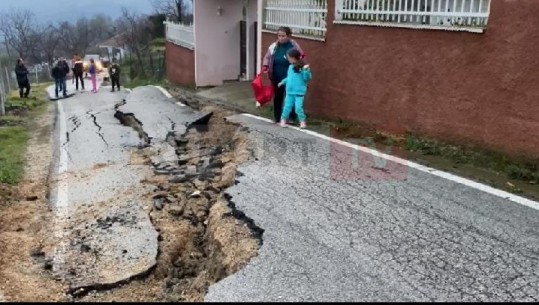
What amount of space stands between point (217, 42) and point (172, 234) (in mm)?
13633

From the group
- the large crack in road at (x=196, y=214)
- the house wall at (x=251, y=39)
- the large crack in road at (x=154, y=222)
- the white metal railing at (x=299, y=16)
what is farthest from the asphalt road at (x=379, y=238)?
the house wall at (x=251, y=39)

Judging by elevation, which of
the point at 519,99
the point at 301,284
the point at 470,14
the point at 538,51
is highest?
the point at 470,14

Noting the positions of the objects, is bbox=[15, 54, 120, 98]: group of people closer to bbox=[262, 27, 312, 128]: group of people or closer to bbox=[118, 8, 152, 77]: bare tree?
bbox=[262, 27, 312, 128]: group of people

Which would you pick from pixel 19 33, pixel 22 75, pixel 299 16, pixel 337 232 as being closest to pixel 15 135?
pixel 299 16

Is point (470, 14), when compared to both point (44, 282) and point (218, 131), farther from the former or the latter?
point (44, 282)

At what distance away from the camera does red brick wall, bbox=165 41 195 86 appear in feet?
60.5

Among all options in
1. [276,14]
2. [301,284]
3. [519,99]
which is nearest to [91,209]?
[301,284]

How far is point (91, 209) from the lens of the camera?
18.1 feet

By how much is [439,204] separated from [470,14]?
→ 8.95 ft

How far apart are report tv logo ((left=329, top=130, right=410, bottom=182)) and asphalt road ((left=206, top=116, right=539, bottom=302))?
0.03 m

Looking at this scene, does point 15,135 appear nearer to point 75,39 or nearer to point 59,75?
point 59,75

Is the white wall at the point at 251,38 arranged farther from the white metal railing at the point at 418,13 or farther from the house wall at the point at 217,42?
the white metal railing at the point at 418,13

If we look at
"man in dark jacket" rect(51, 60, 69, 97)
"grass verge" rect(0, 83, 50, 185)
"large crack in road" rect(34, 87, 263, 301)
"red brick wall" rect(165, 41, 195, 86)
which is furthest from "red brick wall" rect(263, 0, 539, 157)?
"man in dark jacket" rect(51, 60, 69, 97)

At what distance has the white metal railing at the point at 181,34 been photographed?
721 inches
